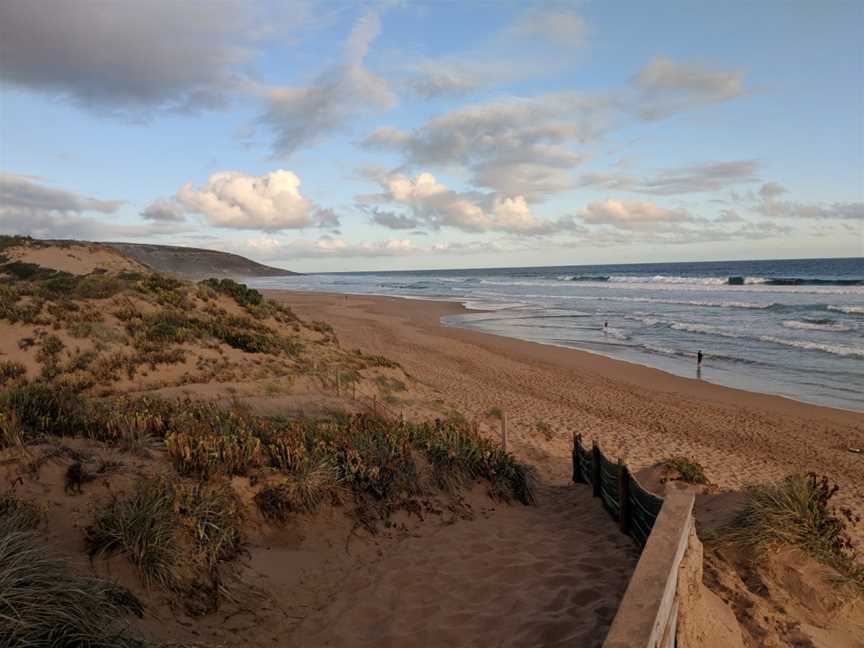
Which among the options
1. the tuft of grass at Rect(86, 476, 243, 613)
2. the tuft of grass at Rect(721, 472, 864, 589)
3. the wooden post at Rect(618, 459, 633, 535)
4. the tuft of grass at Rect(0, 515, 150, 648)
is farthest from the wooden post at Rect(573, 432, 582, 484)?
the tuft of grass at Rect(0, 515, 150, 648)

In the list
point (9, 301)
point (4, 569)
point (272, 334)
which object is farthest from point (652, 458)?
point (9, 301)

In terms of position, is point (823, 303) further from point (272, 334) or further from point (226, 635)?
point (226, 635)

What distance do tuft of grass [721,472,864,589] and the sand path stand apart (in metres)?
1.22

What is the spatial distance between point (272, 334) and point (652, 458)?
12.7 meters

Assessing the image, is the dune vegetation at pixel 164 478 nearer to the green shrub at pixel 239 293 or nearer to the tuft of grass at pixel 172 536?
the tuft of grass at pixel 172 536

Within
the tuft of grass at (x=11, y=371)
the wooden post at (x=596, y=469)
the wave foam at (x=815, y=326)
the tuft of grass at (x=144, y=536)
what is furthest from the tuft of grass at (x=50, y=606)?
the wave foam at (x=815, y=326)

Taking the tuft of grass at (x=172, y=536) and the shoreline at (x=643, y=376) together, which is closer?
the tuft of grass at (x=172, y=536)

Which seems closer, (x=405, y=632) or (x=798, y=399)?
(x=405, y=632)

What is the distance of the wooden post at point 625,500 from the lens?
682 cm

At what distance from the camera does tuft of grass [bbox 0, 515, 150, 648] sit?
10.3 feet

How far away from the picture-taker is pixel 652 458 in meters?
12.2

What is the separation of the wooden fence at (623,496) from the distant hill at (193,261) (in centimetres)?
9024

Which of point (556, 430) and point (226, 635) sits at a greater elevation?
point (226, 635)

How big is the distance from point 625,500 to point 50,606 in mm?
5851
